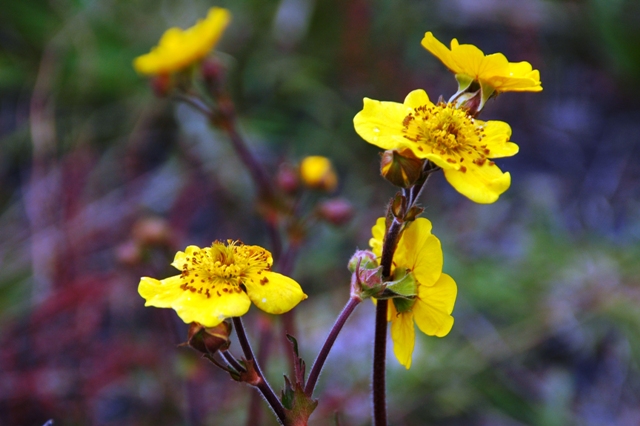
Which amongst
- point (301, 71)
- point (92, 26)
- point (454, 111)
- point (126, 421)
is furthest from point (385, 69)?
point (454, 111)

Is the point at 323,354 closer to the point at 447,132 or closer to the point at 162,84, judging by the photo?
the point at 447,132

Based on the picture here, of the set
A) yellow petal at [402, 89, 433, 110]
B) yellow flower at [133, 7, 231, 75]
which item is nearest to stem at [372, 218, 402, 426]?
yellow petal at [402, 89, 433, 110]

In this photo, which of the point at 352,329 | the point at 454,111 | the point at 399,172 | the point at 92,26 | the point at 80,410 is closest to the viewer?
the point at 399,172

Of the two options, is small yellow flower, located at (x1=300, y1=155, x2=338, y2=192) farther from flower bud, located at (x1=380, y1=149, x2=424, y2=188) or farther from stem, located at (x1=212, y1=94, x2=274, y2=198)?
flower bud, located at (x1=380, y1=149, x2=424, y2=188)

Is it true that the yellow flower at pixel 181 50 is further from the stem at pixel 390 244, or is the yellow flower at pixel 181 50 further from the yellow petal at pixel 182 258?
the stem at pixel 390 244

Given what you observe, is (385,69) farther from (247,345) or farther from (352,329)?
(247,345)

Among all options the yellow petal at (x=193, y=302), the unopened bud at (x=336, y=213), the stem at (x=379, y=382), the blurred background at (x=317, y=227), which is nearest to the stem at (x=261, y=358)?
the blurred background at (x=317, y=227)

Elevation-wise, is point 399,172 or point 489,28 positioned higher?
point 399,172
